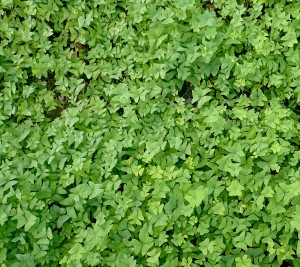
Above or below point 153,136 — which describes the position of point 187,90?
above

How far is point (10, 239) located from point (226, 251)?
1.43 metres

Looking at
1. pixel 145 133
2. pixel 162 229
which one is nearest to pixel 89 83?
pixel 145 133

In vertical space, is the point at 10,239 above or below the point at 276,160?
below

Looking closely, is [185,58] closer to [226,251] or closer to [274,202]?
[274,202]

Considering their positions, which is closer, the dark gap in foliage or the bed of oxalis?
the bed of oxalis

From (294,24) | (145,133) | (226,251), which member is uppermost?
(294,24)

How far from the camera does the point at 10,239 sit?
276 cm

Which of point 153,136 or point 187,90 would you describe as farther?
point 187,90

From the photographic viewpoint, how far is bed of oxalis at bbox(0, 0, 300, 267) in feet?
8.87

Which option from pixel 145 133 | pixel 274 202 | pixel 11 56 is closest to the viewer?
pixel 274 202

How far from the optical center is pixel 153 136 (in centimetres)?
286

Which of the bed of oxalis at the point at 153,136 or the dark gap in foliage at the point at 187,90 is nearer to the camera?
the bed of oxalis at the point at 153,136

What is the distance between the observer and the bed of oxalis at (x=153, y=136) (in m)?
2.71

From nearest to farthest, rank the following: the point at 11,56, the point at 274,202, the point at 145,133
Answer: the point at 274,202
the point at 145,133
the point at 11,56
